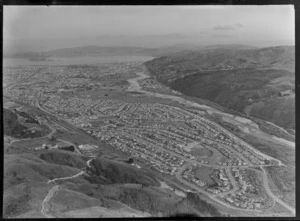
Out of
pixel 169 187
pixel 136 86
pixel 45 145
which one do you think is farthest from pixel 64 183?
pixel 136 86

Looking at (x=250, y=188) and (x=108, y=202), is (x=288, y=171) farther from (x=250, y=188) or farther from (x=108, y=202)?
(x=108, y=202)

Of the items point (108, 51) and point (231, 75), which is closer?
point (108, 51)

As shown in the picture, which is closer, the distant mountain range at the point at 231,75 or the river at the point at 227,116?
the river at the point at 227,116

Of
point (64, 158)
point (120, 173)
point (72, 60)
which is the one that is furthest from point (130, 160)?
point (72, 60)

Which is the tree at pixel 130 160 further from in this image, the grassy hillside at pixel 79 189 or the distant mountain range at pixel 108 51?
the distant mountain range at pixel 108 51

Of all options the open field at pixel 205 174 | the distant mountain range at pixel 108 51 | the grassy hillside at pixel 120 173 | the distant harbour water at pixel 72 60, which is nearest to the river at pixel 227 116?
the distant harbour water at pixel 72 60

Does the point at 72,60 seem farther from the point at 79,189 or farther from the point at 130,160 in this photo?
the point at 79,189

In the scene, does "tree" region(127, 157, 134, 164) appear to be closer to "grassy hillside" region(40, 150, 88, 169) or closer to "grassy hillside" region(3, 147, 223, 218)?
"grassy hillside" region(3, 147, 223, 218)

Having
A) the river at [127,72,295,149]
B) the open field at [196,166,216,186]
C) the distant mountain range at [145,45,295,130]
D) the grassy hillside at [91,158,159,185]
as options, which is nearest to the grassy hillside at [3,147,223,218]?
the grassy hillside at [91,158,159,185]
